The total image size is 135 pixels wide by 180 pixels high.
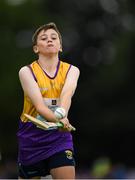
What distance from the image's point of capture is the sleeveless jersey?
32.8 ft

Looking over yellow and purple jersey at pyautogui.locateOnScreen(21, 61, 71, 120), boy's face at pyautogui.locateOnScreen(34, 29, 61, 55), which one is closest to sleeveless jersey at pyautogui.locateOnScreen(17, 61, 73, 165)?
yellow and purple jersey at pyautogui.locateOnScreen(21, 61, 71, 120)

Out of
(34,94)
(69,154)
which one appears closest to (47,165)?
(69,154)

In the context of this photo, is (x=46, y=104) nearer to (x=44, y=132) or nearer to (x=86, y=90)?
(x=44, y=132)

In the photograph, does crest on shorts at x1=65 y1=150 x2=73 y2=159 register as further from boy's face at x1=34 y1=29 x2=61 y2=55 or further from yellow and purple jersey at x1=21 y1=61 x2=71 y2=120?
boy's face at x1=34 y1=29 x2=61 y2=55

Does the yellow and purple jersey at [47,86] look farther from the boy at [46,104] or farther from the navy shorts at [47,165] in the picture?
the navy shorts at [47,165]

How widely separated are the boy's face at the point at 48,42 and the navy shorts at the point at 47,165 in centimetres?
111

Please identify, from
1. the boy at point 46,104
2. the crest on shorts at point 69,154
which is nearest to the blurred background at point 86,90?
the boy at point 46,104

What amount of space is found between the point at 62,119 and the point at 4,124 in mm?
31541

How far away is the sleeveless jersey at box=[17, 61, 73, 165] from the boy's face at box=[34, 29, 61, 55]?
7.2 inches

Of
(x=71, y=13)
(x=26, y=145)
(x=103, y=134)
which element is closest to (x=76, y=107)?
(x=103, y=134)

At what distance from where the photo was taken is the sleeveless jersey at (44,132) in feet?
32.8

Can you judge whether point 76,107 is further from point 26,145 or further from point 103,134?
point 26,145

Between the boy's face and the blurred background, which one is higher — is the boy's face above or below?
above

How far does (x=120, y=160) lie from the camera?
39.3 m
